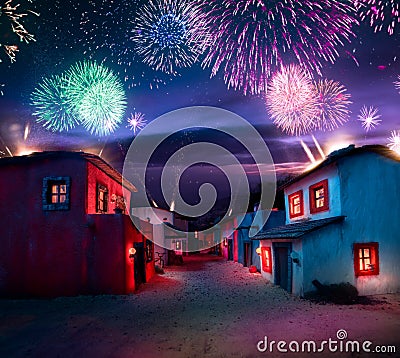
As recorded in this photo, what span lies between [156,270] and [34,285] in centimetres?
983

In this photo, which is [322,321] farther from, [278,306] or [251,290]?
[251,290]

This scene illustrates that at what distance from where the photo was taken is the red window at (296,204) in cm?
1806

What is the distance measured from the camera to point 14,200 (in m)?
14.7

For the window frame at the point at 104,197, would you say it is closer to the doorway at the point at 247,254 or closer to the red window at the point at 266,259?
the red window at the point at 266,259

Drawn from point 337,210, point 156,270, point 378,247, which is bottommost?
point 156,270

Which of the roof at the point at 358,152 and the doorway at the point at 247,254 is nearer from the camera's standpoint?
the roof at the point at 358,152

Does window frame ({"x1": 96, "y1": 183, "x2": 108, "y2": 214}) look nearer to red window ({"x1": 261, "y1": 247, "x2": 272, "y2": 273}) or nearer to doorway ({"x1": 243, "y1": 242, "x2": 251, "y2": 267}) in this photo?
red window ({"x1": 261, "y1": 247, "x2": 272, "y2": 273})

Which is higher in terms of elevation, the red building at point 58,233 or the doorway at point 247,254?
the red building at point 58,233

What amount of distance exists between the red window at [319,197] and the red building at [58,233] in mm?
9843

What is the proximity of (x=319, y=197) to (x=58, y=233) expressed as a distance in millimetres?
13260

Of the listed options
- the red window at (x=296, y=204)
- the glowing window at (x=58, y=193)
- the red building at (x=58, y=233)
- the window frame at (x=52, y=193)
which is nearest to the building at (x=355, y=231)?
the red window at (x=296, y=204)

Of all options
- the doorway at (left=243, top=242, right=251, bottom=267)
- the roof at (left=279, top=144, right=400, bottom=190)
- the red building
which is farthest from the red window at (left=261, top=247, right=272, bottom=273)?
the red building

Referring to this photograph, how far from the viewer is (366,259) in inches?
538

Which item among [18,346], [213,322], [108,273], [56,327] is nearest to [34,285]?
[108,273]
